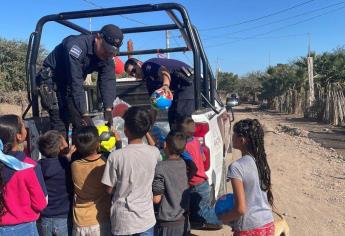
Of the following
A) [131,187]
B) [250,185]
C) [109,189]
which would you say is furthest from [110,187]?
[250,185]

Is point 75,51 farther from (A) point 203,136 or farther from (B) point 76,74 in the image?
(A) point 203,136

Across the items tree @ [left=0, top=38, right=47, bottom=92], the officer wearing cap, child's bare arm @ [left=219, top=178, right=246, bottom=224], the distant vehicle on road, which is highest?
tree @ [left=0, top=38, right=47, bottom=92]

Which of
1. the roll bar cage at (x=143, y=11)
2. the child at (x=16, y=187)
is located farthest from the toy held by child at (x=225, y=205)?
the roll bar cage at (x=143, y=11)

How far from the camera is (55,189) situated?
3.36 metres

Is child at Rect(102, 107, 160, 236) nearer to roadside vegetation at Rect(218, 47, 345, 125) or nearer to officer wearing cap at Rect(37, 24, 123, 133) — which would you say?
officer wearing cap at Rect(37, 24, 123, 133)

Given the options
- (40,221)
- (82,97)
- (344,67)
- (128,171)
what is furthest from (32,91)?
(344,67)

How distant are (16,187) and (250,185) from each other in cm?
159

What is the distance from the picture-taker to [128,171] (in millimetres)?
3125

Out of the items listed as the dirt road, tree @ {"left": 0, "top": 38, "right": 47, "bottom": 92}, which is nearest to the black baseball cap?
the dirt road

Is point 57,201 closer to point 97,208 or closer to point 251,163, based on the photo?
point 97,208

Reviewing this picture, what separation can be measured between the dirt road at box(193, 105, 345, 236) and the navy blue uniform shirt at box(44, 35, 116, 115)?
213cm

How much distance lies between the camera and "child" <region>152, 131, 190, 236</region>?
11.1ft

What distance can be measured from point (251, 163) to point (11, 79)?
86.0 feet

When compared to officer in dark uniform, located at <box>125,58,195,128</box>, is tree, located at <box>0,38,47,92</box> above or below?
above
